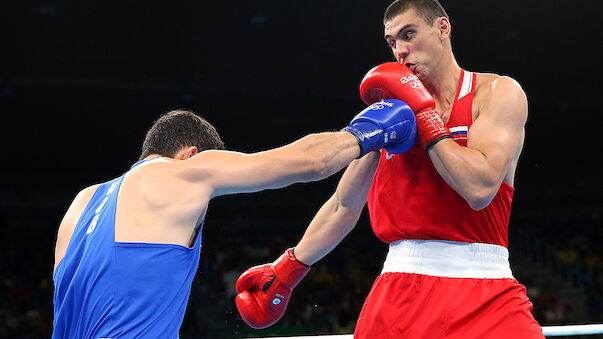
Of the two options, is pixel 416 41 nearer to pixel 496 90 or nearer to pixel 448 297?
pixel 496 90

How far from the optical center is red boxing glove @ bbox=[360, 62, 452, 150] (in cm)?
208

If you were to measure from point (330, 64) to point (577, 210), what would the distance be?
23.0ft

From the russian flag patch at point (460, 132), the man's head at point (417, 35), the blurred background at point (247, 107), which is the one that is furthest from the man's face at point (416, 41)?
the blurred background at point (247, 107)

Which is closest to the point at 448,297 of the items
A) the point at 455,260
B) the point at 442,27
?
the point at 455,260

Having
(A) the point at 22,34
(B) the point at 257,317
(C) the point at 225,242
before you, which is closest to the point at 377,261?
(C) the point at 225,242

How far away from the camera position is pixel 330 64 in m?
12.0

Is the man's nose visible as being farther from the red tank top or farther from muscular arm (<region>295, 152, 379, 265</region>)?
muscular arm (<region>295, 152, 379, 265</region>)

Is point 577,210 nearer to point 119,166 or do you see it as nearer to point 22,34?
point 119,166

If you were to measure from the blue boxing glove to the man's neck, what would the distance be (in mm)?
248

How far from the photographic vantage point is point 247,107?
40.7 ft

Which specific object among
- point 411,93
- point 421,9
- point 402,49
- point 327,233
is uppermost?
point 421,9

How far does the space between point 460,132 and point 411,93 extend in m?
0.21

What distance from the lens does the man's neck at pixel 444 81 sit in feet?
7.69

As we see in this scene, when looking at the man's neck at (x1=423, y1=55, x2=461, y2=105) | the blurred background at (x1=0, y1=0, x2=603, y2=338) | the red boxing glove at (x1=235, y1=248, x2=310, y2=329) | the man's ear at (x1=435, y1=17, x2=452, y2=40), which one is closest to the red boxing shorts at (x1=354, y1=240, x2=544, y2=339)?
the red boxing glove at (x1=235, y1=248, x2=310, y2=329)
